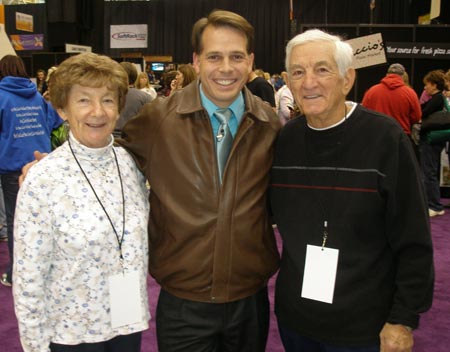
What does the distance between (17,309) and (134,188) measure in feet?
1.61

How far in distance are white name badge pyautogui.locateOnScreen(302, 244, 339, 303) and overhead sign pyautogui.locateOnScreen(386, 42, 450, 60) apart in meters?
6.06

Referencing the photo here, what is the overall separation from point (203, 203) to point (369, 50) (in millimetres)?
3953

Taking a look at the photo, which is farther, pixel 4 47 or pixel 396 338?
pixel 4 47

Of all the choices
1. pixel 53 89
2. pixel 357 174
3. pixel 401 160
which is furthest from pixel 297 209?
pixel 53 89

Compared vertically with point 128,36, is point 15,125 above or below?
below

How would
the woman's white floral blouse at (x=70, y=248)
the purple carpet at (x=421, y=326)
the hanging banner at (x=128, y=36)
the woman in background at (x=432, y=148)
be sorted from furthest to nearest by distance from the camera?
1. the hanging banner at (x=128, y=36)
2. the woman in background at (x=432, y=148)
3. the purple carpet at (x=421, y=326)
4. the woman's white floral blouse at (x=70, y=248)

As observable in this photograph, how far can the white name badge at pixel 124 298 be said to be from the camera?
1482mm

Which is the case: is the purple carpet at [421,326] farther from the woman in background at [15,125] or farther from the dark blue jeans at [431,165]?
the dark blue jeans at [431,165]

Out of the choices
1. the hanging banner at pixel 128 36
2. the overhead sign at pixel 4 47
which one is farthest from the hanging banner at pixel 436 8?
the hanging banner at pixel 128 36

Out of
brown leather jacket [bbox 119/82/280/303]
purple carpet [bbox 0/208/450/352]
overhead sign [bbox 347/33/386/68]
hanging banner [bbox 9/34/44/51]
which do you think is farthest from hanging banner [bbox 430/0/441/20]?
hanging banner [bbox 9/34/44/51]

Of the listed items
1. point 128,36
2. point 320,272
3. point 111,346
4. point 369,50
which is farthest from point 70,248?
point 128,36

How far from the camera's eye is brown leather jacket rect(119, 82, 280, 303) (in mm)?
1591

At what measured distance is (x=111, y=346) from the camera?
1554 mm

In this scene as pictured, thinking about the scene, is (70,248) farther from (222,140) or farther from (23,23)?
(23,23)
